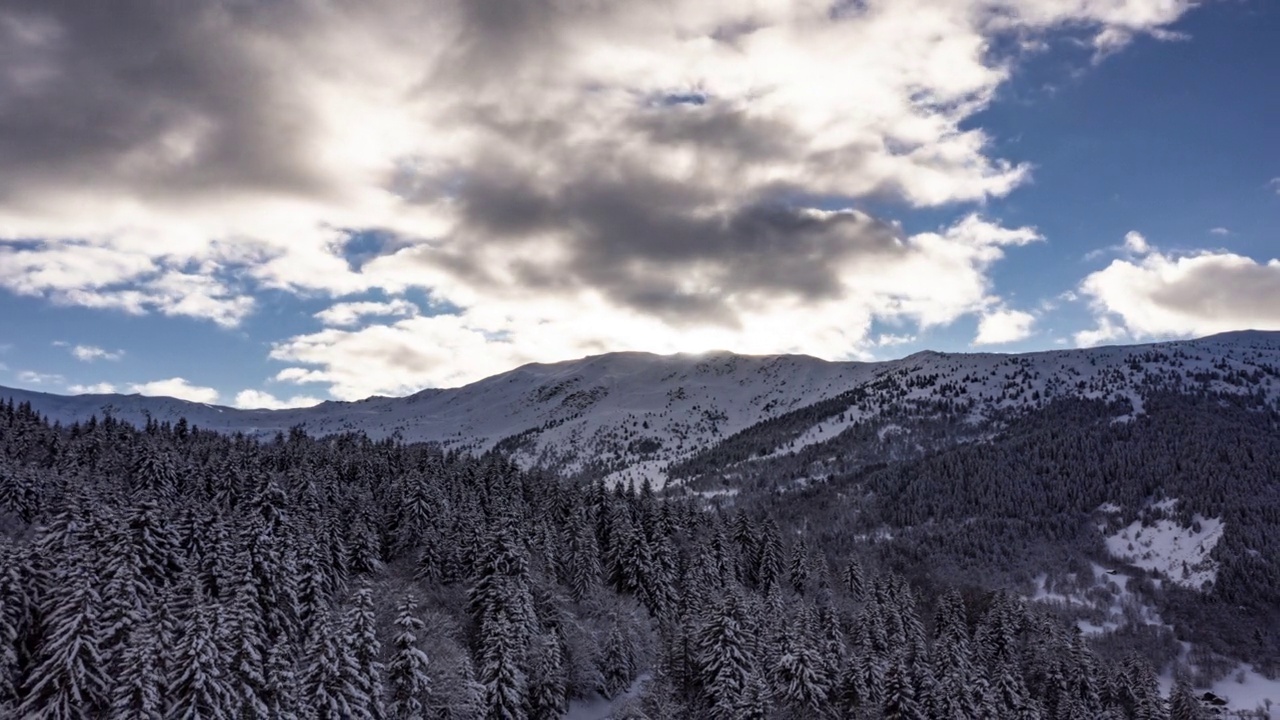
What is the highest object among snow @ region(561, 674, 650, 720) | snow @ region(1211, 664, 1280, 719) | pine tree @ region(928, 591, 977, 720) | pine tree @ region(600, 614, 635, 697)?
A: pine tree @ region(600, 614, 635, 697)

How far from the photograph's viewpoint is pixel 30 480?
83750 millimetres

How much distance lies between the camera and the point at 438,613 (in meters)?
68.5

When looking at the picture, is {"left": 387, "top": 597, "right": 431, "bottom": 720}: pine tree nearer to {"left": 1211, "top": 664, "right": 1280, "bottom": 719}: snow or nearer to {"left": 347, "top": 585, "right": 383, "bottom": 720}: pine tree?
{"left": 347, "top": 585, "right": 383, "bottom": 720}: pine tree

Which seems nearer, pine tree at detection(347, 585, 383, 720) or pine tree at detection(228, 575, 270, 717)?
pine tree at detection(228, 575, 270, 717)

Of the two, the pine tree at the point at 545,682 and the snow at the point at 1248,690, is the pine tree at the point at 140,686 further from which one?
the snow at the point at 1248,690

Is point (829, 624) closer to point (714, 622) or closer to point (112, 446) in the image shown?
point (714, 622)

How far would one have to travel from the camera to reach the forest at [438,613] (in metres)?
40.6

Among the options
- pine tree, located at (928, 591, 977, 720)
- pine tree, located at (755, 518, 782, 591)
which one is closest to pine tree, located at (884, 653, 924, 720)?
pine tree, located at (928, 591, 977, 720)

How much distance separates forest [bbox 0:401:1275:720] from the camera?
40.6m

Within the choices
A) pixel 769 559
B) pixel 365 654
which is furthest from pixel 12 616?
pixel 769 559

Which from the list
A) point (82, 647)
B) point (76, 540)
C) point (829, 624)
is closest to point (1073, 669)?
point (829, 624)

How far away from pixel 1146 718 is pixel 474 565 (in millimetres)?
77972

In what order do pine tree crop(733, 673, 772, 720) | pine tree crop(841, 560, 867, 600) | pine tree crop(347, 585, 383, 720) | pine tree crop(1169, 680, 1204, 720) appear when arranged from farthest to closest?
pine tree crop(841, 560, 867, 600) < pine tree crop(1169, 680, 1204, 720) < pine tree crop(733, 673, 772, 720) < pine tree crop(347, 585, 383, 720)

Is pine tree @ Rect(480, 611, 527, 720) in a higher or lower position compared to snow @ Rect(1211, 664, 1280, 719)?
higher
